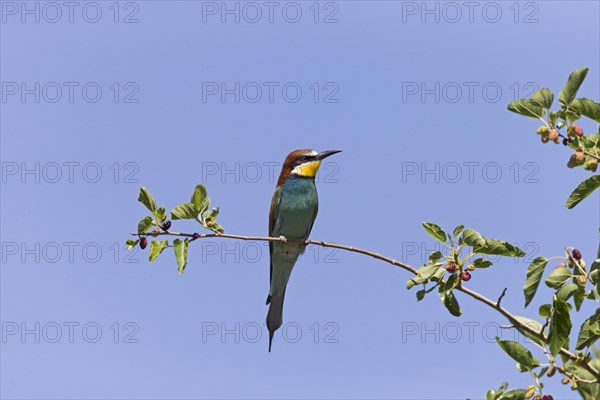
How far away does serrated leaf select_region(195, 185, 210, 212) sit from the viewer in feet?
11.4

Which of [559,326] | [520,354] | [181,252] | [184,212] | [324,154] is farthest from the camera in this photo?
[324,154]

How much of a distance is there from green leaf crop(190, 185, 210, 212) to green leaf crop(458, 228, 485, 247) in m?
1.16

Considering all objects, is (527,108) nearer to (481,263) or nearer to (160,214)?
(481,263)

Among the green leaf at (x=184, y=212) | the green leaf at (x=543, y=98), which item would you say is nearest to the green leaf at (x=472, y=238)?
the green leaf at (x=543, y=98)

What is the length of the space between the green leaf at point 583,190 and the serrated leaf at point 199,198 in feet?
4.98

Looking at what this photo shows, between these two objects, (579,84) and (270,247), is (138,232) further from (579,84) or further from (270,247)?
(270,247)

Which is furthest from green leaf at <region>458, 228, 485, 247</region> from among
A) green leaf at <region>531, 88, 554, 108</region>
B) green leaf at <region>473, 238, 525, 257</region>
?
green leaf at <region>531, 88, 554, 108</region>

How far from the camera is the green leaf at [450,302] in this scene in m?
2.91

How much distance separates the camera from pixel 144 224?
3.38 m

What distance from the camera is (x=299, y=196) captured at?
662cm

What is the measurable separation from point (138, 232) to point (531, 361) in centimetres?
168

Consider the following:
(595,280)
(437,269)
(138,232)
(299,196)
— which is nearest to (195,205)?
(138,232)

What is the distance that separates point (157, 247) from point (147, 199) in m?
0.22

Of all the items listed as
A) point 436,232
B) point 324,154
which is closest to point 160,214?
point 436,232
